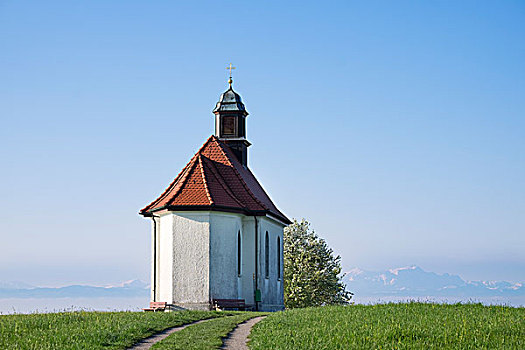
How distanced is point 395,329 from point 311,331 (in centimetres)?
199

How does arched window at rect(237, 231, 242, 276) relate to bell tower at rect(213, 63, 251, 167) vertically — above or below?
below

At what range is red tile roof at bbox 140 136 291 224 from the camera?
2841cm

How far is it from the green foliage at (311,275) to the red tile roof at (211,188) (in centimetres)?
1201

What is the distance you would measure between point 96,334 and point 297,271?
32.3 metres

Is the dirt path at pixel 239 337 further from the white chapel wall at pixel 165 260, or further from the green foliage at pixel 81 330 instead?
the white chapel wall at pixel 165 260

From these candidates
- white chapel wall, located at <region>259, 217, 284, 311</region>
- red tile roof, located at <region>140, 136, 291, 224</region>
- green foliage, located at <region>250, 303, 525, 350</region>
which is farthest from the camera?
white chapel wall, located at <region>259, 217, 284, 311</region>

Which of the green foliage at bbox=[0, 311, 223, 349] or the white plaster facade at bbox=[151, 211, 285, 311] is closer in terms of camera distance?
the green foliage at bbox=[0, 311, 223, 349]

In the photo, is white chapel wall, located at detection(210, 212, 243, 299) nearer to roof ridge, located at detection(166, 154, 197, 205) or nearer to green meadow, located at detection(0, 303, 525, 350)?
roof ridge, located at detection(166, 154, 197, 205)

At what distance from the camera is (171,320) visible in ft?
61.1

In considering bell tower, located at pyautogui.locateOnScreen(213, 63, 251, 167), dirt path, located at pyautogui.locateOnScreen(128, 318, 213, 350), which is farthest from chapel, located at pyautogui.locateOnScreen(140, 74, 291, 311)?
dirt path, located at pyautogui.locateOnScreen(128, 318, 213, 350)

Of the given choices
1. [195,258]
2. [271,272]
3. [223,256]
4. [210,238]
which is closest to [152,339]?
[195,258]

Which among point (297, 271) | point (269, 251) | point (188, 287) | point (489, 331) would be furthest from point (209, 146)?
point (489, 331)

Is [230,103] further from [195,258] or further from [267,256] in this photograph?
[195,258]

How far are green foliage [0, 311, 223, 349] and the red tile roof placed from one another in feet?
31.9
